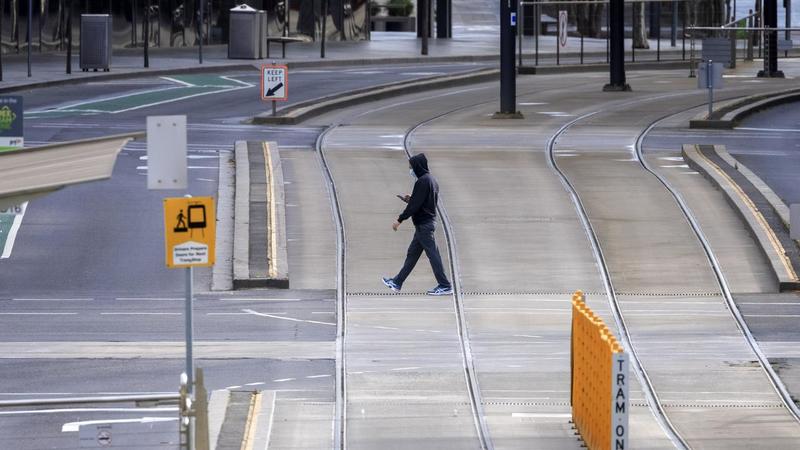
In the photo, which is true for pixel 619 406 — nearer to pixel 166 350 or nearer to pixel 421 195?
pixel 166 350

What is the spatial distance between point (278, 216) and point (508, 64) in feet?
48.0

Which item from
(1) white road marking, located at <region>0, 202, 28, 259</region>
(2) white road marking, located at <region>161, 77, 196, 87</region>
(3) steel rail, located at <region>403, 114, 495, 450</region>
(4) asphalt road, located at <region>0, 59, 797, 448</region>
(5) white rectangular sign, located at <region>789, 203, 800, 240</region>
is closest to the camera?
(3) steel rail, located at <region>403, 114, 495, 450</region>

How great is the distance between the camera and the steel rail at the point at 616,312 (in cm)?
1517

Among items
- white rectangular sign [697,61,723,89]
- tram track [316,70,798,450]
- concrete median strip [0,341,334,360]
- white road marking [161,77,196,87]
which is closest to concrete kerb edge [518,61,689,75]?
white road marking [161,77,196,87]

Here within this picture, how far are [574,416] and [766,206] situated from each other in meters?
12.2

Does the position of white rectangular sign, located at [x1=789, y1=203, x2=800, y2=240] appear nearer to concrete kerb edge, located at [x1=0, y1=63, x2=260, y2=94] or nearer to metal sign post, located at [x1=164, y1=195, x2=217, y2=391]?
metal sign post, located at [x1=164, y1=195, x2=217, y2=391]

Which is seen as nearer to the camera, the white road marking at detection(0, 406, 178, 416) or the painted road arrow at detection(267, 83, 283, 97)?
the white road marking at detection(0, 406, 178, 416)

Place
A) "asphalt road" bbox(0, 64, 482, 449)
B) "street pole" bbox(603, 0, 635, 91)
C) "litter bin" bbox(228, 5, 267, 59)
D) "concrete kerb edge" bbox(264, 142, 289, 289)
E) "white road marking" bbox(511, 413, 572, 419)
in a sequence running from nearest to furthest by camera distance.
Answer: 1. "white road marking" bbox(511, 413, 572, 419)
2. "asphalt road" bbox(0, 64, 482, 449)
3. "concrete kerb edge" bbox(264, 142, 289, 289)
4. "street pole" bbox(603, 0, 635, 91)
5. "litter bin" bbox(228, 5, 267, 59)

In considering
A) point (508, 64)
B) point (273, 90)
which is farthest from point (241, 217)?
point (508, 64)

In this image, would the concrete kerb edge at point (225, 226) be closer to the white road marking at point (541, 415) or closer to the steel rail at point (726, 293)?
the steel rail at point (726, 293)

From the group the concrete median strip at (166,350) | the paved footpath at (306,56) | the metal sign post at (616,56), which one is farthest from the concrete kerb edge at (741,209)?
the paved footpath at (306,56)

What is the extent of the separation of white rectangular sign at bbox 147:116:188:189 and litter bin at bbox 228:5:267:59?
4022 centimetres

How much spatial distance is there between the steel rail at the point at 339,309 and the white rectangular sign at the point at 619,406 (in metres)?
2.49

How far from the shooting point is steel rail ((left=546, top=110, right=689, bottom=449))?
49.8ft
